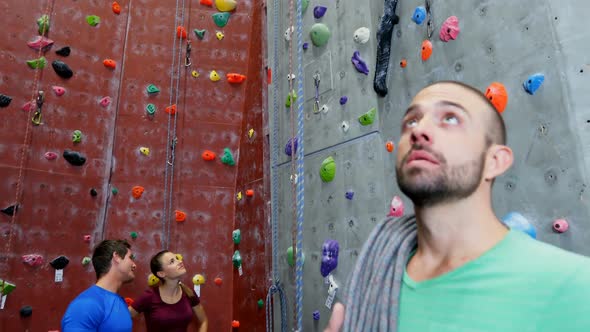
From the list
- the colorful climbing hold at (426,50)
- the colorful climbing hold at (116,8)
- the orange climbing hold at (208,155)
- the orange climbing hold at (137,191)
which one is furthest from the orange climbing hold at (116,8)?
the colorful climbing hold at (426,50)

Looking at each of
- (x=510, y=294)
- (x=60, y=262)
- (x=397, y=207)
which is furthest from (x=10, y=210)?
(x=510, y=294)

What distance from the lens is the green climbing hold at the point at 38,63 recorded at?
3.45 m

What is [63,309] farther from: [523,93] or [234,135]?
[523,93]

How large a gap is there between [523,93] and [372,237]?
1.08 meters

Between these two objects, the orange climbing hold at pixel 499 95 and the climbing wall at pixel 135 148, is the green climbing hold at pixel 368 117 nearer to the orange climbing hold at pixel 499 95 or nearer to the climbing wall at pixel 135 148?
the orange climbing hold at pixel 499 95

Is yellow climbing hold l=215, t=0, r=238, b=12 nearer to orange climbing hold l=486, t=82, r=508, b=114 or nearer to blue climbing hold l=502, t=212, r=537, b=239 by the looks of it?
orange climbing hold l=486, t=82, r=508, b=114

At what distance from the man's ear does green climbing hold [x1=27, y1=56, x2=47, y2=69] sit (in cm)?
365

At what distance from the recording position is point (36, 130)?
3.42 meters

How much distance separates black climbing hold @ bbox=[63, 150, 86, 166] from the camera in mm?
3492

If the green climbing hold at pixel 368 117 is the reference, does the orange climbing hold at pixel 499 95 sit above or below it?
below

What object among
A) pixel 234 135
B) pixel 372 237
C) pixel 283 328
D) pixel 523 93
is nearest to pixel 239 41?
pixel 234 135

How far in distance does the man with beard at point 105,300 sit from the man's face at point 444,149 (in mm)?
1663

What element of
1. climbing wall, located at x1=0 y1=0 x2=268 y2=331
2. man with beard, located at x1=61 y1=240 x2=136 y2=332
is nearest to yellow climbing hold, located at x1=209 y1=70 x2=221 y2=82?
climbing wall, located at x1=0 y1=0 x2=268 y2=331

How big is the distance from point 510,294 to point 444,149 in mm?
254
